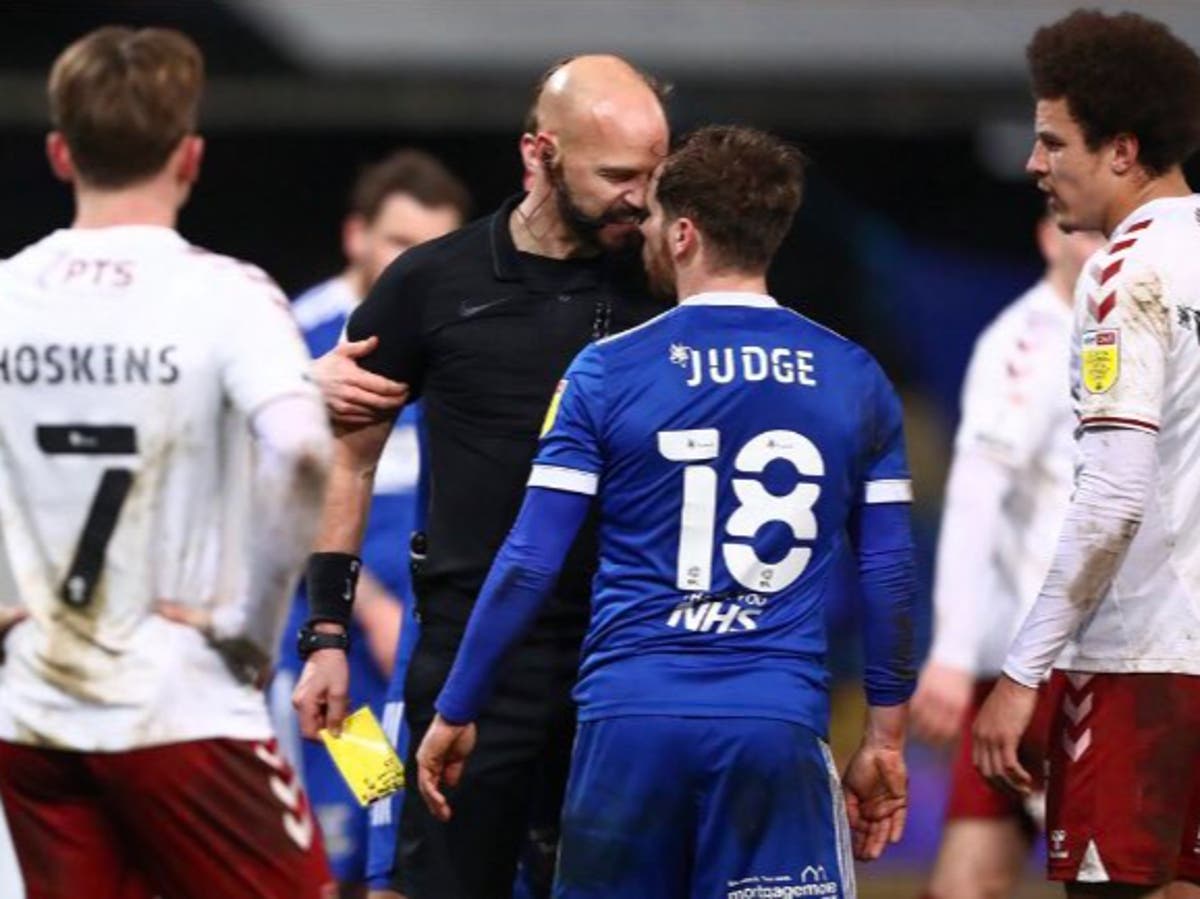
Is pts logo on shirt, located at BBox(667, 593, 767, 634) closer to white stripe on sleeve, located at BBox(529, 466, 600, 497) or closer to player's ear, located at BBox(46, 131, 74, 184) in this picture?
white stripe on sleeve, located at BBox(529, 466, 600, 497)

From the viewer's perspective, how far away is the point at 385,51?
1269 centimetres

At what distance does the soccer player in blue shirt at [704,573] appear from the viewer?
18.4ft

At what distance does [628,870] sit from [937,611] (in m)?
2.89

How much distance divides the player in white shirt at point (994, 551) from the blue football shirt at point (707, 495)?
8.45 feet

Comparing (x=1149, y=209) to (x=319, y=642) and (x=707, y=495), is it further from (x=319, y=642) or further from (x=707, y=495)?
(x=319, y=642)

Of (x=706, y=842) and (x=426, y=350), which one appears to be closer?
(x=706, y=842)

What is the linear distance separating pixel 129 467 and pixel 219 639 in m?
0.37

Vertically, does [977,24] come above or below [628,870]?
above

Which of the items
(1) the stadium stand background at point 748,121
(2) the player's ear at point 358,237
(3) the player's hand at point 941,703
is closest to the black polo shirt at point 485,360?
(3) the player's hand at point 941,703

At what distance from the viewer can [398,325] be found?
634 centimetres

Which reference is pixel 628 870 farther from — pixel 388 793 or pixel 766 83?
pixel 766 83

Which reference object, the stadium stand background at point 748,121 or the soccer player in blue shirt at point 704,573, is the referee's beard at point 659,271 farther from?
the stadium stand background at point 748,121

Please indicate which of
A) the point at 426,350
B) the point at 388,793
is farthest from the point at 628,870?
the point at 426,350

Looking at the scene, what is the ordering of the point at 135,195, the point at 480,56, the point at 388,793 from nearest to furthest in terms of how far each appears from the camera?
the point at 135,195, the point at 388,793, the point at 480,56
